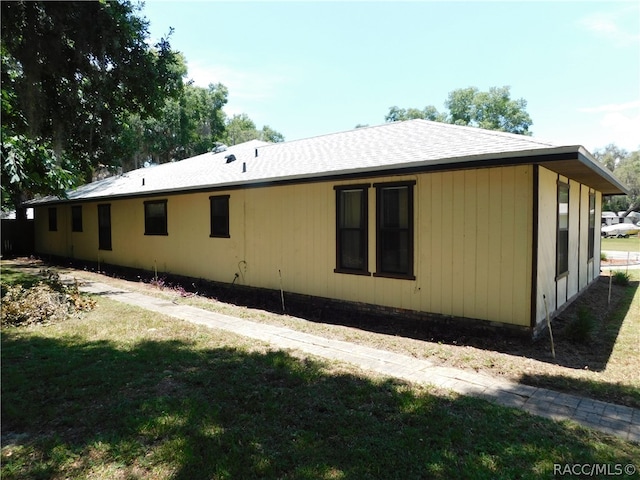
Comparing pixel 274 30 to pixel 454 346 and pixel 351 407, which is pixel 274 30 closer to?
pixel 454 346

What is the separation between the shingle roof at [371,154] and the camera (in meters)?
5.80

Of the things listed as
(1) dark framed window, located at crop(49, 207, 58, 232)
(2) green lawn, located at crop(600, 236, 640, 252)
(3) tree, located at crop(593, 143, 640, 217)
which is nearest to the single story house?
(1) dark framed window, located at crop(49, 207, 58, 232)

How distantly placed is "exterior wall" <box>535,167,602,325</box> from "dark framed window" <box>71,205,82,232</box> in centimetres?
1693

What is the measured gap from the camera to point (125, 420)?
133 inches

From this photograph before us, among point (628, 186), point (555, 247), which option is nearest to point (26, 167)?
point (555, 247)

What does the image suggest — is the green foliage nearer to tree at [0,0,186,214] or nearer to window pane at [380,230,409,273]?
tree at [0,0,186,214]

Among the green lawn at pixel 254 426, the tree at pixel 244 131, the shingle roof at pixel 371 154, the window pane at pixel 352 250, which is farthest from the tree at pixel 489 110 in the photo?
the green lawn at pixel 254 426

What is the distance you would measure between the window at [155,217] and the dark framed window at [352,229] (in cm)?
675

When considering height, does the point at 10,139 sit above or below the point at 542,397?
above

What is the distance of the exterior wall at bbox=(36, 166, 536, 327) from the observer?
5.82m

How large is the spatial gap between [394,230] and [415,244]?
1.60 feet

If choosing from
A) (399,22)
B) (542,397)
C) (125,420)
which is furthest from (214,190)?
(542,397)

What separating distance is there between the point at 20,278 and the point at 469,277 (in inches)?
488

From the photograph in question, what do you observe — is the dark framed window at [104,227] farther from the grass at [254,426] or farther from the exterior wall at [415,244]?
the grass at [254,426]
